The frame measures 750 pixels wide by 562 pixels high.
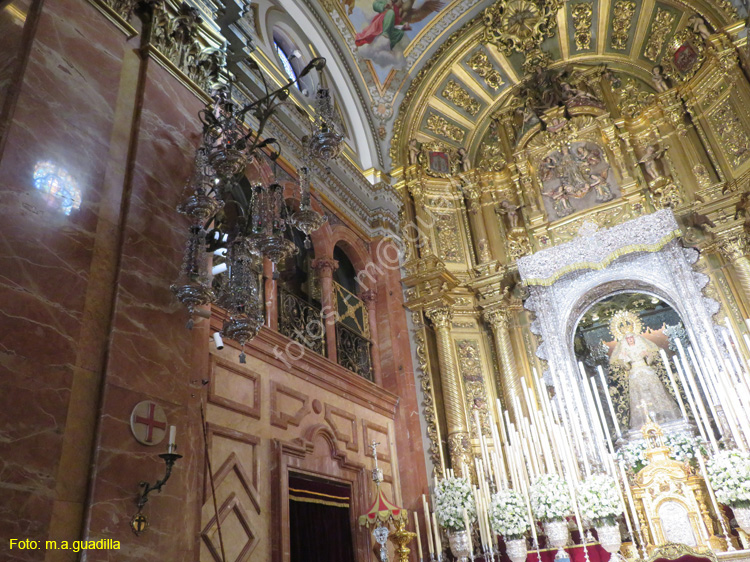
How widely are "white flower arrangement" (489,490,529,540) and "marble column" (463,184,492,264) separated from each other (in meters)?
4.98

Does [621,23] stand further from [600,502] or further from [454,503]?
[454,503]

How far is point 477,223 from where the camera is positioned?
12.2 meters

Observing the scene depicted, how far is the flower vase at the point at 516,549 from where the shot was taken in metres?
7.73

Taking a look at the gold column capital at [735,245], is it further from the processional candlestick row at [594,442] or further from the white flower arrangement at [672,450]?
the white flower arrangement at [672,450]

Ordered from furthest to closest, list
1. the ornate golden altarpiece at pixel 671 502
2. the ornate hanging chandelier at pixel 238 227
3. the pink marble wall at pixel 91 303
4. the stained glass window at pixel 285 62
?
the stained glass window at pixel 285 62, the ornate golden altarpiece at pixel 671 502, the ornate hanging chandelier at pixel 238 227, the pink marble wall at pixel 91 303

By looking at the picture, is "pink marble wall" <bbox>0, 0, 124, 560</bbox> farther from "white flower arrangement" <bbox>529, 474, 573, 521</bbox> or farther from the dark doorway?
"white flower arrangement" <bbox>529, 474, 573, 521</bbox>

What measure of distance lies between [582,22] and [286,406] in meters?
9.69

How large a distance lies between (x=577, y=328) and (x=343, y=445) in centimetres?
517

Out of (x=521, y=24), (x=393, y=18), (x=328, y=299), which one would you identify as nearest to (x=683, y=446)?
(x=328, y=299)

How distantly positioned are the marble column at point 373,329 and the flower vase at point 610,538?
→ 13.1ft

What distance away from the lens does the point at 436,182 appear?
12430 millimetres

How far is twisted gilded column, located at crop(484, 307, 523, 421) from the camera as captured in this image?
10258 mm

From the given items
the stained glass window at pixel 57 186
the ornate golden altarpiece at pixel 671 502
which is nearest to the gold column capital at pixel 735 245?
the ornate golden altarpiece at pixel 671 502

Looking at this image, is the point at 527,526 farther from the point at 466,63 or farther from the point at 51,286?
the point at 466,63
